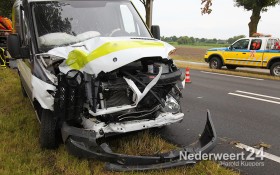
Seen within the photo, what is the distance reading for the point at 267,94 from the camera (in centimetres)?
906

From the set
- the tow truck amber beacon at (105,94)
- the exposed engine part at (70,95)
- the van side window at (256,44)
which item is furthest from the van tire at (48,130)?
the van side window at (256,44)

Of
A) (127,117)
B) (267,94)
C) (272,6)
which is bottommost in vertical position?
(267,94)

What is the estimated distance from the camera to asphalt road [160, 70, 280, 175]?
4.59m

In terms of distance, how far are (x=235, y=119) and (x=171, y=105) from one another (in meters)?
2.48

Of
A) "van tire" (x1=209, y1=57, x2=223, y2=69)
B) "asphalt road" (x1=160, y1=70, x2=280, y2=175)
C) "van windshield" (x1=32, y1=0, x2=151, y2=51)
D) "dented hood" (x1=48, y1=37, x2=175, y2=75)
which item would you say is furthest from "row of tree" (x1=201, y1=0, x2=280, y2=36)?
"dented hood" (x1=48, y1=37, x2=175, y2=75)

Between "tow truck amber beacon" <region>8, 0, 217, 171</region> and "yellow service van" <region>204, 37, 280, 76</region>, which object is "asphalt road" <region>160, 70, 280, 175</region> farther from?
"yellow service van" <region>204, 37, 280, 76</region>

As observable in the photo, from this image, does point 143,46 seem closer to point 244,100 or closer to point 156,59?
point 156,59

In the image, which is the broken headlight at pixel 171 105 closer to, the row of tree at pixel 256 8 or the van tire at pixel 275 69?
the van tire at pixel 275 69

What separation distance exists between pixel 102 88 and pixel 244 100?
5.58m

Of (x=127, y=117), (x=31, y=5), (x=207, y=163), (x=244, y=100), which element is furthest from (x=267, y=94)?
(x=31, y=5)

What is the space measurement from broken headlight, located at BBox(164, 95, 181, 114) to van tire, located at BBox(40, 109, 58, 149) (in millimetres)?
1528

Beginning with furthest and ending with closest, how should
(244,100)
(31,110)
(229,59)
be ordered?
(229,59) < (244,100) < (31,110)

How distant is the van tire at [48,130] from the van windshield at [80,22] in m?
1.04

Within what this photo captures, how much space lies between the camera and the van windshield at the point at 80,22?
176 inches
